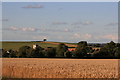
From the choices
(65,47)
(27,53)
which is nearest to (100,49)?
(65,47)

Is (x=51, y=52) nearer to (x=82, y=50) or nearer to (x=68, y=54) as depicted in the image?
(x=68, y=54)

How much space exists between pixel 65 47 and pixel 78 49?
301cm

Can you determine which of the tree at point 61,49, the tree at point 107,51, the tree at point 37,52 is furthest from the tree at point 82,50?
the tree at point 37,52

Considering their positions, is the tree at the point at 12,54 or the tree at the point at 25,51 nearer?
the tree at the point at 25,51

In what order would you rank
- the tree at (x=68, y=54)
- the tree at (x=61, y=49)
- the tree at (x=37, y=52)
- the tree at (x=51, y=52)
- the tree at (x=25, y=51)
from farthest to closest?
the tree at (x=25, y=51), the tree at (x=51, y=52), the tree at (x=61, y=49), the tree at (x=37, y=52), the tree at (x=68, y=54)

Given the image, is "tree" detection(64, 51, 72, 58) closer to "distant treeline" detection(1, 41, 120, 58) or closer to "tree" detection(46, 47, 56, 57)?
"distant treeline" detection(1, 41, 120, 58)

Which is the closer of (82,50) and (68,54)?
(68,54)

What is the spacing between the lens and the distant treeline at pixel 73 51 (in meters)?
62.7

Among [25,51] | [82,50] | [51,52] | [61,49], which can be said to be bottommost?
[51,52]

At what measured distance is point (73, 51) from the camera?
6303cm

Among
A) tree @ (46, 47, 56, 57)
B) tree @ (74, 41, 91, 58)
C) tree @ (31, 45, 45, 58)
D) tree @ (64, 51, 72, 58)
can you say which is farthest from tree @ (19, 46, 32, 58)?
tree @ (74, 41, 91, 58)

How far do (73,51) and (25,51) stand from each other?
1190 centimetres

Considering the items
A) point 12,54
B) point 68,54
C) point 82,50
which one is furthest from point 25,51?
point 82,50

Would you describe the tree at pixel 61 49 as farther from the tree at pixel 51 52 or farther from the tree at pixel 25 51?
the tree at pixel 25 51
